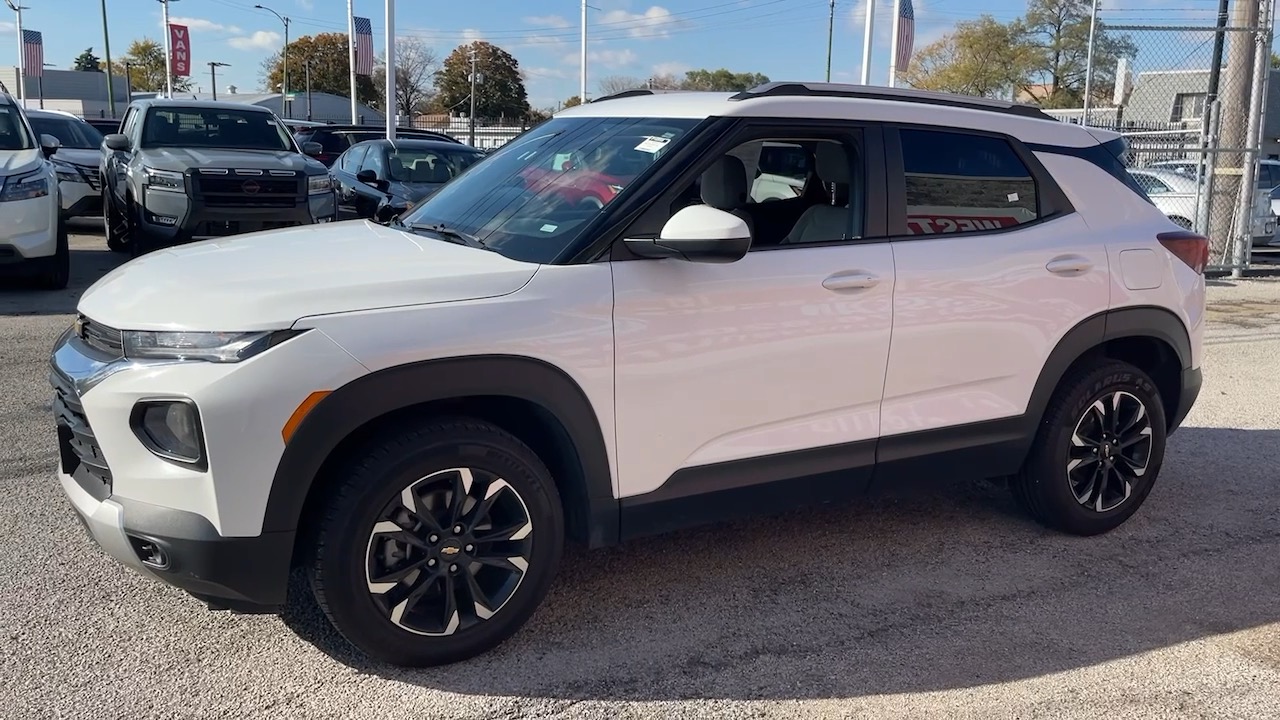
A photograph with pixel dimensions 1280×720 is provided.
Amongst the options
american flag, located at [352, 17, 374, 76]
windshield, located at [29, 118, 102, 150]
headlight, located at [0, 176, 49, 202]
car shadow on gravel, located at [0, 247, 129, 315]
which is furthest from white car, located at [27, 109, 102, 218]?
american flag, located at [352, 17, 374, 76]

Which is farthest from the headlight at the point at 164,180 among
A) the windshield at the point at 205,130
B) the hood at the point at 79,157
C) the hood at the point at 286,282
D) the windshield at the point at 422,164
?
the hood at the point at 286,282

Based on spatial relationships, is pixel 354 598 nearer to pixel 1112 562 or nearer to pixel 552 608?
pixel 552 608

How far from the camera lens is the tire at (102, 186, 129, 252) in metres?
12.8

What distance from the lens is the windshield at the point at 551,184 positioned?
360cm

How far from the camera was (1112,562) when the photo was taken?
14.5 ft

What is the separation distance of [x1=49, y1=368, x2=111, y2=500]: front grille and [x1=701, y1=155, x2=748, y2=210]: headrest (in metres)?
2.19

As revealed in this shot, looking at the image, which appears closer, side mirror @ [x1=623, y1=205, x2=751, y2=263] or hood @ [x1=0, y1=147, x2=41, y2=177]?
side mirror @ [x1=623, y1=205, x2=751, y2=263]

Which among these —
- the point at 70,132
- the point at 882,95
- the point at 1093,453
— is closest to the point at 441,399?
the point at 882,95

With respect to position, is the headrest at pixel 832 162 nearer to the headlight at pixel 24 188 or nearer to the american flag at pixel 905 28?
the headlight at pixel 24 188

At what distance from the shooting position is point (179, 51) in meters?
38.7

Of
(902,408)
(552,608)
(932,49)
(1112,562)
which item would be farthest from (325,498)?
(932,49)

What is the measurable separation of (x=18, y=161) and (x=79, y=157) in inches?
235

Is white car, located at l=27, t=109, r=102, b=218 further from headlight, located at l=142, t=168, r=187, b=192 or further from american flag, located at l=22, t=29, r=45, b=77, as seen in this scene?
american flag, located at l=22, t=29, r=45, b=77

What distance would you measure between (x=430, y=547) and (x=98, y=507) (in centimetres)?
97
